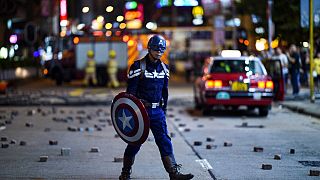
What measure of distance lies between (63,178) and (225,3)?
40510 millimetres

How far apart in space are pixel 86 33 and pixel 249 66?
19936 mm

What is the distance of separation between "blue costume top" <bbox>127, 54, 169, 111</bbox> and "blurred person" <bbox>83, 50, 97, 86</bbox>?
26.3m

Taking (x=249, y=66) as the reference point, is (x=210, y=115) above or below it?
below

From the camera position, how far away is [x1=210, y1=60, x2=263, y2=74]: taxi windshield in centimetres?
1988

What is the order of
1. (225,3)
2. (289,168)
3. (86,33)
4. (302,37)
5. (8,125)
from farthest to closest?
(225,3) → (86,33) → (302,37) → (8,125) → (289,168)

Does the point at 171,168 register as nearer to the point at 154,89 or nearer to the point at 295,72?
the point at 154,89

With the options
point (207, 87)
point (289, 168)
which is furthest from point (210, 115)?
point (289, 168)

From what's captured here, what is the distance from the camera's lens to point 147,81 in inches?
365

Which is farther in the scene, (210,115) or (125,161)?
(210,115)

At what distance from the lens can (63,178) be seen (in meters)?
10.0

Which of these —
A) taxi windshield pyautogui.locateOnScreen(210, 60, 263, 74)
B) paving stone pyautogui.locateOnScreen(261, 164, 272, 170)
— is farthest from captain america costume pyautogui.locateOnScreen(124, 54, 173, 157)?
taxi windshield pyautogui.locateOnScreen(210, 60, 263, 74)

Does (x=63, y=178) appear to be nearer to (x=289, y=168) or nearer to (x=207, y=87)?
(x=289, y=168)

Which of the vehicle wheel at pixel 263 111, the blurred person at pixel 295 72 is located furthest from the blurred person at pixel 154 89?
the blurred person at pixel 295 72

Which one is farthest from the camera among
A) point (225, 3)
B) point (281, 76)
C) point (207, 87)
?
point (225, 3)
